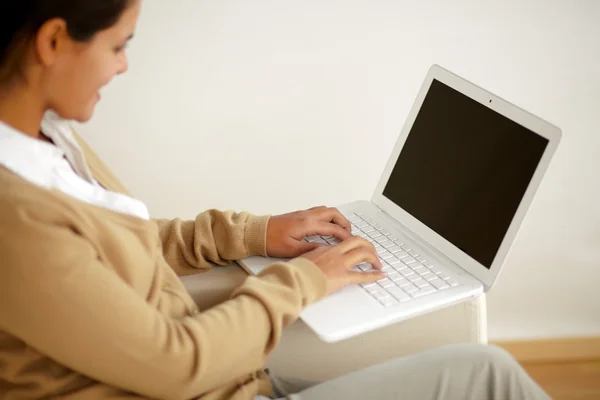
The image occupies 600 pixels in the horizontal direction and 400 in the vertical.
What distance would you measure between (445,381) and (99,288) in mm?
530

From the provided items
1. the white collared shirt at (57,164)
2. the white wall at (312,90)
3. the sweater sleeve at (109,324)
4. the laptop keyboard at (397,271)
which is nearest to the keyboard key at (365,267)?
the laptop keyboard at (397,271)

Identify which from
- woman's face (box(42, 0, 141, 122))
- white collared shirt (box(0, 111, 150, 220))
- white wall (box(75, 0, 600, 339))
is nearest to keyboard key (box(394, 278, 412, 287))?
white collared shirt (box(0, 111, 150, 220))

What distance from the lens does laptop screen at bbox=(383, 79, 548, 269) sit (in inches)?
46.3

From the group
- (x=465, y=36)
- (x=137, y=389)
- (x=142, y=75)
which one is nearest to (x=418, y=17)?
(x=465, y=36)

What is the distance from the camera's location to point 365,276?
118cm

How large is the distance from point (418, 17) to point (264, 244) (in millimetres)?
815

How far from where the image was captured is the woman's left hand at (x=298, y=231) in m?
1.28

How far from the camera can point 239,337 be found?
0.98 metres

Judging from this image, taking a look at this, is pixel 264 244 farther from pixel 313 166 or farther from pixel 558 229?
pixel 558 229

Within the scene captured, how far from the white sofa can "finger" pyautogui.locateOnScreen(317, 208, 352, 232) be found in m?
0.20

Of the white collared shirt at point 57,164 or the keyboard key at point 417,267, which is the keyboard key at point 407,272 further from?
the white collared shirt at point 57,164

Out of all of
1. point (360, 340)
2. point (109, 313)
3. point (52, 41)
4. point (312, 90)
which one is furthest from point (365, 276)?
point (312, 90)

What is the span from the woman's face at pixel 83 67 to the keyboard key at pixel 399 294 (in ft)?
1.75

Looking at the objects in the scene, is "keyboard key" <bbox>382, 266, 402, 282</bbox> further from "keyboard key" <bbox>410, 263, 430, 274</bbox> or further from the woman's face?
the woman's face
